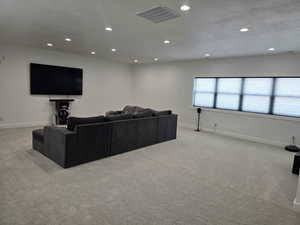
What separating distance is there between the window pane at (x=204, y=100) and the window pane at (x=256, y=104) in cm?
117

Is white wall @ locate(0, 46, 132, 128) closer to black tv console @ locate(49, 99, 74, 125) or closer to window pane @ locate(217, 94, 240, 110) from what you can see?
black tv console @ locate(49, 99, 74, 125)

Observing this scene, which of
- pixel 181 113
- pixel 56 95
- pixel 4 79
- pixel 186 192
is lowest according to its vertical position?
pixel 186 192

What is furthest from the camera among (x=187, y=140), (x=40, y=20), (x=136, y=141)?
(x=187, y=140)

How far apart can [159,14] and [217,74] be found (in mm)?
4368

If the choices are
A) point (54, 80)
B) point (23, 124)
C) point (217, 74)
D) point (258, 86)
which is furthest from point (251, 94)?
point (23, 124)

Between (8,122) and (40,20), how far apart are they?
4.10 meters

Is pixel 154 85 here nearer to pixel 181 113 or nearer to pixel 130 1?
pixel 181 113

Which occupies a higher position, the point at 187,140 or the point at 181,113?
the point at 181,113

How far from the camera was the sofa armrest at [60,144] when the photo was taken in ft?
10.6

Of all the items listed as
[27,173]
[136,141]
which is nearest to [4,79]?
[27,173]

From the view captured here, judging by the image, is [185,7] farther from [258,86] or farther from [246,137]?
[246,137]

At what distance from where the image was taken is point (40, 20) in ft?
11.5

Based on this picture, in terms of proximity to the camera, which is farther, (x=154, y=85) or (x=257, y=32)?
(x=154, y=85)

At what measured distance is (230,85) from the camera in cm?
649
